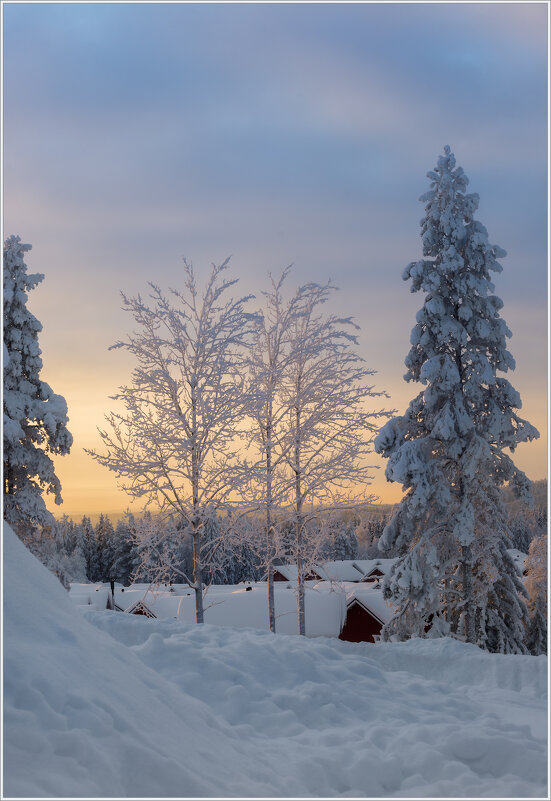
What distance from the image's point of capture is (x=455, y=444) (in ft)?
51.1

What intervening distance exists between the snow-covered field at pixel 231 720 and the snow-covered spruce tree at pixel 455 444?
616cm

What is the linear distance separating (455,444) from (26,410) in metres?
10.1


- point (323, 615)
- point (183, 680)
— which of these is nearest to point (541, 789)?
point (183, 680)

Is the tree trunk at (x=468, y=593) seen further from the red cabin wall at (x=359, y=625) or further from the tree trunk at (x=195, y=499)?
the red cabin wall at (x=359, y=625)

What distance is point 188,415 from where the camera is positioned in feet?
49.7

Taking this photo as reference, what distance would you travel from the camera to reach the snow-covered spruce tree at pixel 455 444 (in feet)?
51.1

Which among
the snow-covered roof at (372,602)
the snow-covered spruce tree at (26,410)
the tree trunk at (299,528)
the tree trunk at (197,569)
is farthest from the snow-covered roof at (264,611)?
the tree trunk at (197,569)

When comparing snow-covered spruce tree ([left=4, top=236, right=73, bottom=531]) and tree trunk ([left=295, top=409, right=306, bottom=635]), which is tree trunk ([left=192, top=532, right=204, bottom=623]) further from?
snow-covered spruce tree ([left=4, top=236, right=73, bottom=531])

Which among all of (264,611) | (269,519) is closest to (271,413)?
(269,519)

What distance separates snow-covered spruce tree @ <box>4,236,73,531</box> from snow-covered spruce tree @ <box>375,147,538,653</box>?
7.94 meters

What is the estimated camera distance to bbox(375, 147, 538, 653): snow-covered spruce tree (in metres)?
15.6

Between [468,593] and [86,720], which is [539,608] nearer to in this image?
[468,593]

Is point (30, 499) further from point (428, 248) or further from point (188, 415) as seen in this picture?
point (428, 248)

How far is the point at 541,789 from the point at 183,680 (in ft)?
13.2
